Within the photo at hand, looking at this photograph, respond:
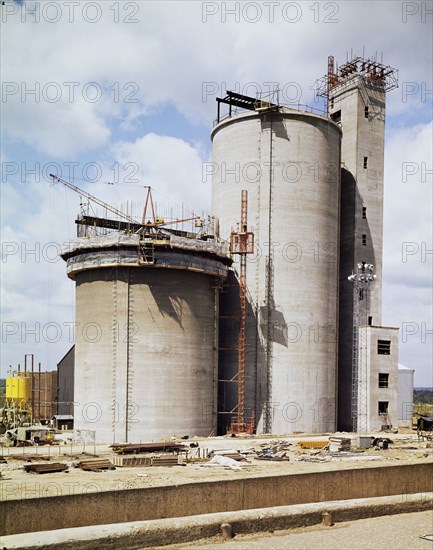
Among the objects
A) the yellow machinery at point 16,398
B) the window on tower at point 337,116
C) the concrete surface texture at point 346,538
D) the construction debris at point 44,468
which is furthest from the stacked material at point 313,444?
the window on tower at point 337,116

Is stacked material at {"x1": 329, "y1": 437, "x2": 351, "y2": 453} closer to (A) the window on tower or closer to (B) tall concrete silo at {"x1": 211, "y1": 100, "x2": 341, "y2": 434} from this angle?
(B) tall concrete silo at {"x1": 211, "y1": 100, "x2": 341, "y2": 434}

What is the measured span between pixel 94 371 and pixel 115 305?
578 cm

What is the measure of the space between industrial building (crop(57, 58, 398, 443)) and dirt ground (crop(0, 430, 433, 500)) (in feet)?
16.2

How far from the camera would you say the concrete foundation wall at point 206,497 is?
2644cm

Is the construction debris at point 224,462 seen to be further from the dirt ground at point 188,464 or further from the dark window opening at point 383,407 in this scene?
the dark window opening at point 383,407

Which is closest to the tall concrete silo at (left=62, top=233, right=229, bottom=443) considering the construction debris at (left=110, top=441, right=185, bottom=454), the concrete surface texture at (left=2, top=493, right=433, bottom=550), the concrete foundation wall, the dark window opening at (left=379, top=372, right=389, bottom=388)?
the construction debris at (left=110, top=441, right=185, bottom=454)

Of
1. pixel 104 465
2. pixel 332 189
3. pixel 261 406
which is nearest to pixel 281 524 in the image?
pixel 104 465

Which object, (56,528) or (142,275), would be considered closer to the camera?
(56,528)

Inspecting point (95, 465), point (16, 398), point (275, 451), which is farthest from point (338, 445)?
point (16, 398)

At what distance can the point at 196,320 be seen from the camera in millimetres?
56750

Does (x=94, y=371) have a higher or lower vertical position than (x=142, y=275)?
lower

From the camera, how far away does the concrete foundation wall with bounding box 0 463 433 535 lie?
26.4 meters

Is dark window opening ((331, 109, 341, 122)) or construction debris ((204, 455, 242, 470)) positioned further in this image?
dark window opening ((331, 109, 341, 122))

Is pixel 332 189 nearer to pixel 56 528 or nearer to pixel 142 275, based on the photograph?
pixel 142 275
